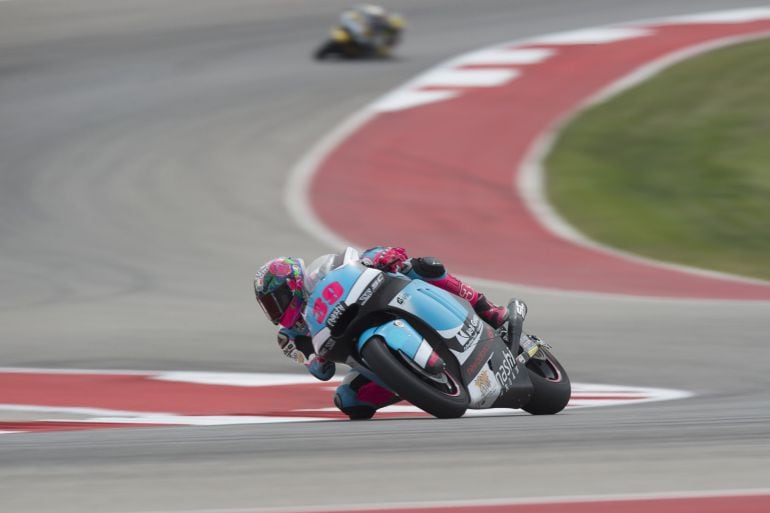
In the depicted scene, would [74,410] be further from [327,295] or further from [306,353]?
[327,295]

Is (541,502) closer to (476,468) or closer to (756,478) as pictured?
(476,468)

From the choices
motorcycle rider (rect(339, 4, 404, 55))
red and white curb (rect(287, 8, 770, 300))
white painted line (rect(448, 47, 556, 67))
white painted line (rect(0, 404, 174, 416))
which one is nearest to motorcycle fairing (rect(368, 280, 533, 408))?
white painted line (rect(0, 404, 174, 416))

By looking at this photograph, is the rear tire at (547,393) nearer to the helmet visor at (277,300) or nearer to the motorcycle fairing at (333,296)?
the motorcycle fairing at (333,296)

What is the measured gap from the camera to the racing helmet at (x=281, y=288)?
6.19 metres

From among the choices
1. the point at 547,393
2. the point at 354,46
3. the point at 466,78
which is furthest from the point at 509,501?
the point at 354,46

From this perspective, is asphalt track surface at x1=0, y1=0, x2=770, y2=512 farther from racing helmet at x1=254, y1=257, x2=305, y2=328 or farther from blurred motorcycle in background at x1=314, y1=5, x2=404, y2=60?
racing helmet at x1=254, y1=257, x2=305, y2=328

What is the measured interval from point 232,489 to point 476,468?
858mm

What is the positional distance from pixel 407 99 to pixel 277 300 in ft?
46.5

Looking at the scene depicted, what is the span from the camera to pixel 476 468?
466 cm

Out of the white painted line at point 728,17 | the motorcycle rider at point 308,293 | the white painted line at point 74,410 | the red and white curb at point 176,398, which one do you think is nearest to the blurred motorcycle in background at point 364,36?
the white painted line at point 728,17

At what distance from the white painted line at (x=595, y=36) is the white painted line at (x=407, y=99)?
3.83 meters

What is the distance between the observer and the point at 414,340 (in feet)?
19.4

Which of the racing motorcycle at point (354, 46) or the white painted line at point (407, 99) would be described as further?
the racing motorcycle at point (354, 46)

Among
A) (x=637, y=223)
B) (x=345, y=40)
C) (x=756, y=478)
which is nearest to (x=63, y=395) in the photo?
(x=756, y=478)
